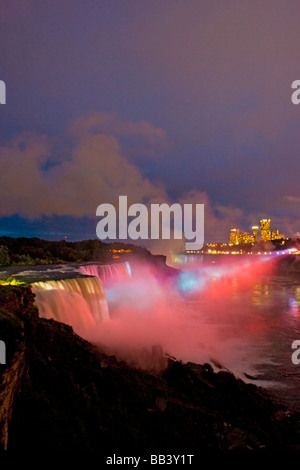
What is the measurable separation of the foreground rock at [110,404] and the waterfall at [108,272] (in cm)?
1523

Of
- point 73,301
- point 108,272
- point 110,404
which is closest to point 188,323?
point 73,301

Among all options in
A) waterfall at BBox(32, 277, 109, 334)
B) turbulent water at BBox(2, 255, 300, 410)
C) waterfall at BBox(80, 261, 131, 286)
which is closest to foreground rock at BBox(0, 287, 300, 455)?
turbulent water at BBox(2, 255, 300, 410)

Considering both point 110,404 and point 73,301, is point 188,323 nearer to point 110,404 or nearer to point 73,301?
point 73,301

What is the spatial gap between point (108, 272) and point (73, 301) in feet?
42.0

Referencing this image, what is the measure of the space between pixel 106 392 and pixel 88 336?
6.72m

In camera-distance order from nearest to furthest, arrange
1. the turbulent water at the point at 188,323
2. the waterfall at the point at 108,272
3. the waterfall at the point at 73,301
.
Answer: the turbulent water at the point at 188,323 → the waterfall at the point at 73,301 → the waterfall at the point at 108,272

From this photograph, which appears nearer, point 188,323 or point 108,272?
point 188,323

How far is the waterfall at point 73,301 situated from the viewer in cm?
1272

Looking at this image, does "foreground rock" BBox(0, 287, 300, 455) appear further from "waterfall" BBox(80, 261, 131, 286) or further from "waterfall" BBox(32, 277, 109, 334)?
"waterfall" BBox(80, 261, 131, 286)

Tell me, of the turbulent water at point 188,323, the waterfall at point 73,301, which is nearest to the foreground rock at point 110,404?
the turbulent water at point 188,323

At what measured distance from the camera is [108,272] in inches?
1071

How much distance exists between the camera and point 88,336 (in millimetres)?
13508

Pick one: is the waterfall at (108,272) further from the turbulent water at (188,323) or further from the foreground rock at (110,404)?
the foreground rock at (110,404)

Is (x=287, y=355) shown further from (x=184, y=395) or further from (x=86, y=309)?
Result: (x=86, y=309)
